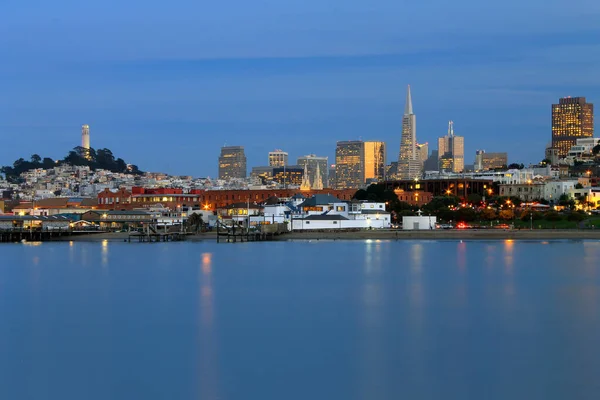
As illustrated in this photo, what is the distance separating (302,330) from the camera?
28031 millimetres

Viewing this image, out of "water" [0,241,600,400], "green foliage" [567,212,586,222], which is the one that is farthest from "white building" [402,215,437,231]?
"water" [0,241,600,400]

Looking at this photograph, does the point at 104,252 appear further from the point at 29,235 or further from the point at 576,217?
the point at 576,217

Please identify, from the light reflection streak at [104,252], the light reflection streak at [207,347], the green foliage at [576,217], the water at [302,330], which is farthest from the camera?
the green foliage at [576,217]

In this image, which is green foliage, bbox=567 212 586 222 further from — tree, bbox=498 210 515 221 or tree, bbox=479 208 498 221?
tree, bbox=479 208 498 221

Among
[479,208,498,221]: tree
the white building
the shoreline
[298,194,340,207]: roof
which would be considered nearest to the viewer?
the shoreline

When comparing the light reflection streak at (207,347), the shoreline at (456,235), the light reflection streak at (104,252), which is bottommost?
the light reflection streak at (207,347)

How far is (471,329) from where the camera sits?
2808cm

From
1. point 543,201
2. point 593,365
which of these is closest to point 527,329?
point 593,365

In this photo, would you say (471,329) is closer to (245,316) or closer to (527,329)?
(527,329)

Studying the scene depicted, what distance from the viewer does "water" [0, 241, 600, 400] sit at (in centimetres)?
2127

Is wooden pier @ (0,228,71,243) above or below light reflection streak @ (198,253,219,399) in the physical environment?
above

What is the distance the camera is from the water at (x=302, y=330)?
21.3 meters

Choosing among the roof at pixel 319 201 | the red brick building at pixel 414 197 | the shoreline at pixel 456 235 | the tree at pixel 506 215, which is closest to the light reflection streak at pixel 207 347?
the shoreline at pixel 456 235

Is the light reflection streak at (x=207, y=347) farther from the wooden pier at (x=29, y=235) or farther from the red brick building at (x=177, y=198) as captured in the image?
the red brick building at (x=177, y=198)
